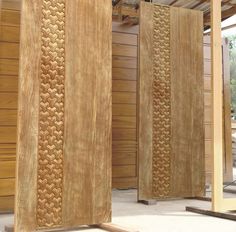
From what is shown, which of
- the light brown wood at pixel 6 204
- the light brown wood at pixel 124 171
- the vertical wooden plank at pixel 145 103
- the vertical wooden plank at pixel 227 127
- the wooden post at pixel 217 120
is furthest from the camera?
the vertical wooden plank at pixel 227 127

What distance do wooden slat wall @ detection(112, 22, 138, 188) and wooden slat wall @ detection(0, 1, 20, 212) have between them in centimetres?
118

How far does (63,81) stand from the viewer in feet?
6.57

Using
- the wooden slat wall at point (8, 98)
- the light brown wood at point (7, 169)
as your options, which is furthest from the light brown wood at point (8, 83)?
the light brown wood at point (7, 169)

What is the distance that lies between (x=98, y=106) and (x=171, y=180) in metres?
1.30

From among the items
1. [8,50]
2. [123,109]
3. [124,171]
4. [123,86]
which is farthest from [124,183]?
[8,50]

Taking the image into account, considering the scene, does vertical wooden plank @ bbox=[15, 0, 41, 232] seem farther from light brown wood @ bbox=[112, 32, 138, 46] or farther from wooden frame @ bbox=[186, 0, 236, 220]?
light brown wood @ bbox=[112, 32, 138, 46]

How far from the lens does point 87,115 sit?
80.7 inches

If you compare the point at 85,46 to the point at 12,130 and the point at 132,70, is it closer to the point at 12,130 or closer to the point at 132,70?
the point at 12,130

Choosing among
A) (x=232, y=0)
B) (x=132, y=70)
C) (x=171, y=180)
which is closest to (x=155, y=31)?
(x=132, y=70)

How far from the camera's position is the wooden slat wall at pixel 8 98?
2.62 metres

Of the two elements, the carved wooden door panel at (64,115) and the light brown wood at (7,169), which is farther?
the light brown wood at (7,169)

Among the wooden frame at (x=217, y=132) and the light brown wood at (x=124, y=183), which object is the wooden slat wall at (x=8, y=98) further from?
the wooden frame at (x=217, y=132)

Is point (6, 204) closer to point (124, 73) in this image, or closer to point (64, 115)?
point (64, 115)

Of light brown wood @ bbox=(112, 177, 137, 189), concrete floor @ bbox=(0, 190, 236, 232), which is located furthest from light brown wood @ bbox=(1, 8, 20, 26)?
light brown wood @ bbox=(112, 177, 137, 189)
